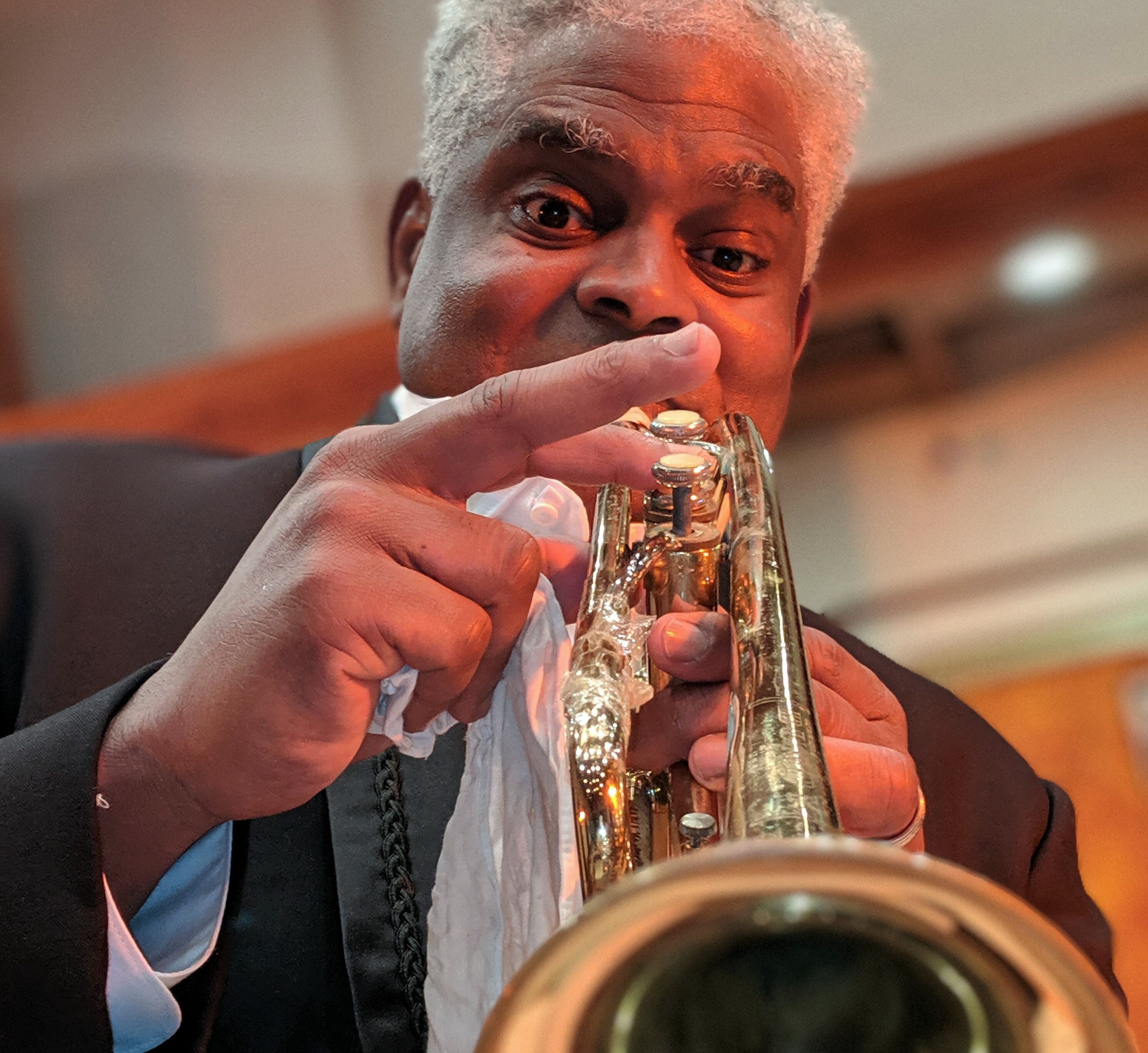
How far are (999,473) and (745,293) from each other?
2.76 metres

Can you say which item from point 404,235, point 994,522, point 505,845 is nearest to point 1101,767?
point 994,522

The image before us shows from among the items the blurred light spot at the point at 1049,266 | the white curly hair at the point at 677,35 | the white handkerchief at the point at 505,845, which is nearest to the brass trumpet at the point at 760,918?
the white handkerchief at the point at 505,845

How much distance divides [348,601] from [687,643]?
0.94 ft

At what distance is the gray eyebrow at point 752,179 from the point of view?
1636mm

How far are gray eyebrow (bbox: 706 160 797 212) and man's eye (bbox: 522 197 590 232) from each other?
15cm

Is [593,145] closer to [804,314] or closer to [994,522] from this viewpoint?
[804,314]

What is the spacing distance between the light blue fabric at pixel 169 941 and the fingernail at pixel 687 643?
1.39 feet

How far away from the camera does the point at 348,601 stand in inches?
→ 42.3

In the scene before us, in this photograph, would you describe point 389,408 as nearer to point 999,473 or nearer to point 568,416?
point 568,416

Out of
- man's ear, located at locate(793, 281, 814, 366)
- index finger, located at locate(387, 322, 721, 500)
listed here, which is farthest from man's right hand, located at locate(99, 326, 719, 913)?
man's ear, located at locate(793, 281, 814, 366)

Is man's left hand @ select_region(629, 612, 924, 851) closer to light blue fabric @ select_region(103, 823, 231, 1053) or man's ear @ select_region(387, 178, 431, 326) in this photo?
light blue fabric @ select_region(103, 823, 231, 1053)

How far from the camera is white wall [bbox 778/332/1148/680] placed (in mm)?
4129

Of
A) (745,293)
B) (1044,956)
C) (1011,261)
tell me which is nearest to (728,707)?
(1044,956)

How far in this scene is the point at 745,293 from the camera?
Answer: 1715 mm
